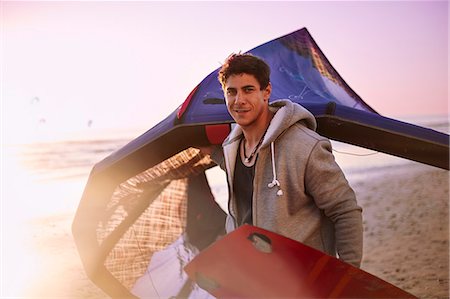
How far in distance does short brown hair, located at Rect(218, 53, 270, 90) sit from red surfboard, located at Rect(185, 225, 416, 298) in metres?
0.66

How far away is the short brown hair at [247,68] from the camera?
2.50 m

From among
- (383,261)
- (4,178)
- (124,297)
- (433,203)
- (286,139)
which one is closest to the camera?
(286,139)

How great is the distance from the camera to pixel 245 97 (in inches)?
98.3

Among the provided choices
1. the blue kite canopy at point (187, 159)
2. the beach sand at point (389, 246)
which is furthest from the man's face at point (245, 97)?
the beach sand at point (389, 246)

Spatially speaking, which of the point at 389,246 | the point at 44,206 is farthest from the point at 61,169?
the point at 389,246

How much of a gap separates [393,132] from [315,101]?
0.50 m

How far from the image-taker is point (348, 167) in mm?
12562

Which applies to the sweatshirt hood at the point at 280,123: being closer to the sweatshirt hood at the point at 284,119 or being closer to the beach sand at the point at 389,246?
the sweatshirt hood at the point at 284,119

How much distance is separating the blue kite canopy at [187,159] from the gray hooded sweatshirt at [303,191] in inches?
28.3

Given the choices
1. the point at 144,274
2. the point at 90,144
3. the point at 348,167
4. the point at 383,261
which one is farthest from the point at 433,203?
the point at 90,144

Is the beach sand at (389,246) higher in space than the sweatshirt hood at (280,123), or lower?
lower

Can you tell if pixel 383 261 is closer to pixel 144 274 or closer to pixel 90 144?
pixel 144 274

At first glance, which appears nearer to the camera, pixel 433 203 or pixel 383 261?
pixel 383 261

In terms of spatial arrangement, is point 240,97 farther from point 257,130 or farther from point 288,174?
point 288,174
